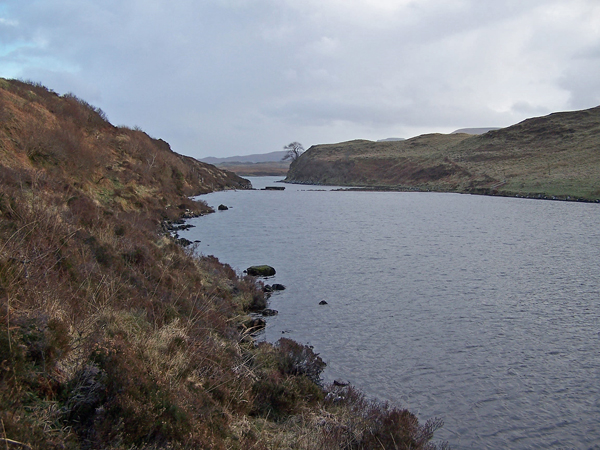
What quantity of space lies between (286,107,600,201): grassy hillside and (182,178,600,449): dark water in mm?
37631

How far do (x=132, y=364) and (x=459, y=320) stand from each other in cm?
1090

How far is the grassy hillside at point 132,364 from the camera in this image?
12.8 ft

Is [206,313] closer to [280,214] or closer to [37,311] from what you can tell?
[37,311]

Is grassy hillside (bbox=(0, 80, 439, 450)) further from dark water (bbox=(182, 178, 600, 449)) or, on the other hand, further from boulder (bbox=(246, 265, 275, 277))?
boulder (bbox=(246, 265, 275, 277))

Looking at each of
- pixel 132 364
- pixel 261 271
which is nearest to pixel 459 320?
pixel 261 271

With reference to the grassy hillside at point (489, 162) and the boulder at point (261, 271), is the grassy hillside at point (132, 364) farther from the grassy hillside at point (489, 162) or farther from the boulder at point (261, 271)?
the grassy hillside at point (489, 162)

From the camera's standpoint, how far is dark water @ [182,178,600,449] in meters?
8.37

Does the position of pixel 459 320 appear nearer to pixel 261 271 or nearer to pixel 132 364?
pixel 261 271

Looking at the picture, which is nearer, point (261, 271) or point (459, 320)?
point (459, 320)

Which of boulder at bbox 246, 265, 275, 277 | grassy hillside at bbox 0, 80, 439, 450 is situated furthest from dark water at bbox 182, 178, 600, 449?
grassy hillside at bbox 0, 80, 439, 450

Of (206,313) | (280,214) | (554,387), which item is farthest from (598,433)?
(280,214)

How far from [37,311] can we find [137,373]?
51.6 inches

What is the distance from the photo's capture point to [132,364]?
15.2 ft

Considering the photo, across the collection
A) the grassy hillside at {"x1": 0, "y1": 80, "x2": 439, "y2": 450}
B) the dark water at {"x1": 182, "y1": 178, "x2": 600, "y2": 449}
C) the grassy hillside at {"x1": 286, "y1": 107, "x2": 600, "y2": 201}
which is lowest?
the dark water at {"x1": 182, "y1": 178, "x2": 600, "y2": 449}
